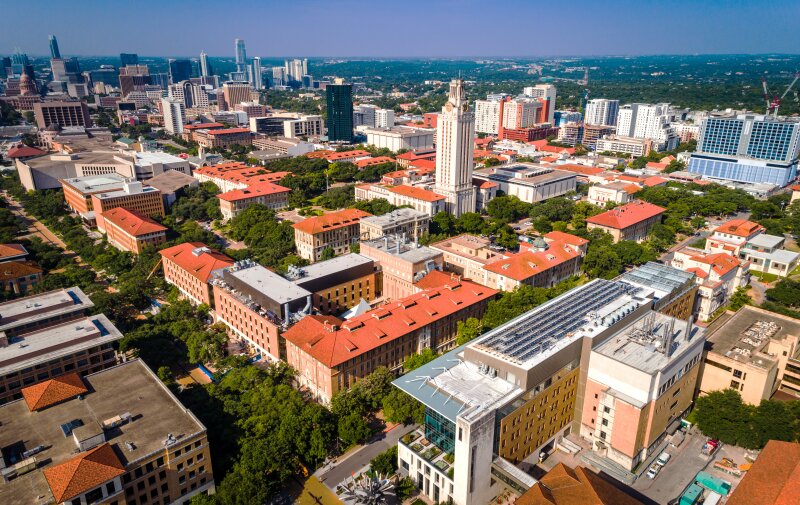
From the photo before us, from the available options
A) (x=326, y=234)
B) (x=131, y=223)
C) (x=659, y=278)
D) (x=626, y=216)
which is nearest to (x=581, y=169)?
(x=626, y=216)

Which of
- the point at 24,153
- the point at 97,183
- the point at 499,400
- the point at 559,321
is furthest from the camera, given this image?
the point at 24,153

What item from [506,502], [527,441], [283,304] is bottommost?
[506,502]

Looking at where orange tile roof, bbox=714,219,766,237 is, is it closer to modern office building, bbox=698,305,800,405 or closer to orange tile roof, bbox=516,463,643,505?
modern office building, bbox=698,305,800,405

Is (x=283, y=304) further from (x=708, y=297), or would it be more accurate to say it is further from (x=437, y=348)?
(x=708, y=297)

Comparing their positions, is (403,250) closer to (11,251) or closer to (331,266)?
(331,266)

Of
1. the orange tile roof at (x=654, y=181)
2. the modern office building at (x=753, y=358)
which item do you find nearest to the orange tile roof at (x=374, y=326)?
the modern office building at (x=753, y=358)

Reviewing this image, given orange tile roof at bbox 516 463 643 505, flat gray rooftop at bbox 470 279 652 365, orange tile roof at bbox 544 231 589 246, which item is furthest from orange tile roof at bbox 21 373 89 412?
orange tile roof at bbox 544 231 589 246

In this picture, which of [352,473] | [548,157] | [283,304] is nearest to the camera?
[352,473]

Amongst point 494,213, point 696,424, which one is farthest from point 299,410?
point 494,213
